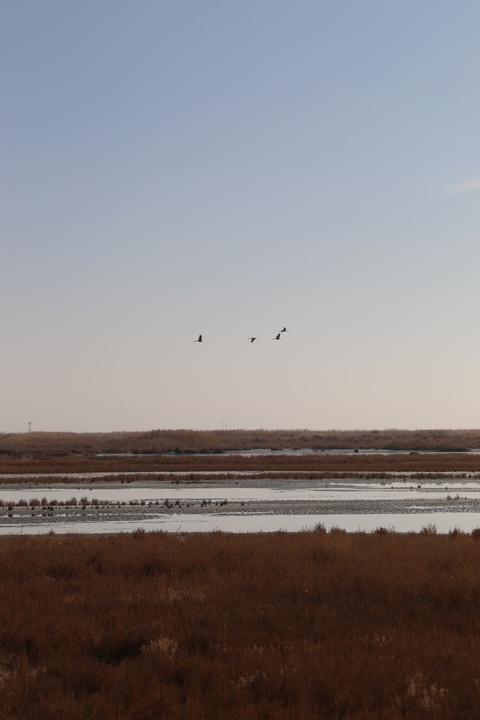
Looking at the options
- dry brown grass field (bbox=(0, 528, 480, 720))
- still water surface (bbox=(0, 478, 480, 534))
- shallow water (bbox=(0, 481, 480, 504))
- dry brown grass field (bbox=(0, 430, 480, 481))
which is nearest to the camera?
dry brown grass field (bbox=(0, 528, 480, 720))

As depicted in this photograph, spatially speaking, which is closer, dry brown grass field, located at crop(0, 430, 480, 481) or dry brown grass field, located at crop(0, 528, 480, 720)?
dry brown grass field, located at crop(0, 528, 480, 720)

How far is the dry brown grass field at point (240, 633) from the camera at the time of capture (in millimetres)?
9398

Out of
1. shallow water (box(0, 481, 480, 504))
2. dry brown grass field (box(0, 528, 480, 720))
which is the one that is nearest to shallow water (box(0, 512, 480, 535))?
shallow water (box(0, 481, 480, 504))

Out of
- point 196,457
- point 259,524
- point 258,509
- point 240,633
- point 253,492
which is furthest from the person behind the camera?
point 196,457

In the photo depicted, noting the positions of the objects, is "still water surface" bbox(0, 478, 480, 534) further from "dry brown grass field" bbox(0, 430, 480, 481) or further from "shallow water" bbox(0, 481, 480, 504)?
"dry brown grass field" bbox(0, 430, 480, 481)

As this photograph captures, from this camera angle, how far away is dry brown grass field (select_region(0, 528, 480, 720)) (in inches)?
370

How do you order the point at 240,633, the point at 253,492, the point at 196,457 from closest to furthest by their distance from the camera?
the point at 240,633
the point at 253,492
the point at 196,457

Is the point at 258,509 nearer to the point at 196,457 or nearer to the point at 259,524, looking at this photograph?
the point at 259,524

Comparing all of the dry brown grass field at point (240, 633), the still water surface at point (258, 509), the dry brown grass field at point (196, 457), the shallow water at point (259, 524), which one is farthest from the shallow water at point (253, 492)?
the dry brown grass field at point (240, 633)

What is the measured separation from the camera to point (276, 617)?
43.3 feet

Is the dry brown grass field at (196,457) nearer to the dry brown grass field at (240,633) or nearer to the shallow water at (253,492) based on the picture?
the shallow water at (253,492)

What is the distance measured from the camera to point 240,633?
A: 1231 cm

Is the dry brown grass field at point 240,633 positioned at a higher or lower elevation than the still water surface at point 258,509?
higher

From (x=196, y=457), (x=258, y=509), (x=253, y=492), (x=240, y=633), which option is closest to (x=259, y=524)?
(x=258, y=509)
